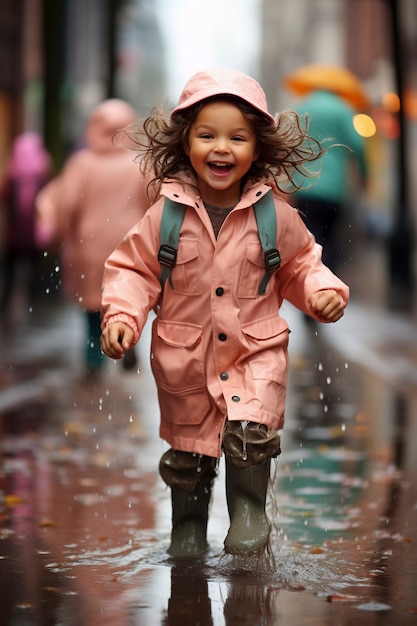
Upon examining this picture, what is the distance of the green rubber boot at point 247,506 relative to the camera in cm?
529

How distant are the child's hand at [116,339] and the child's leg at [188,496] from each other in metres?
0.55

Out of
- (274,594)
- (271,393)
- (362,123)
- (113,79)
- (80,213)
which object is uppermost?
(113,79)

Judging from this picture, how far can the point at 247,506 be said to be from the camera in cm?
537

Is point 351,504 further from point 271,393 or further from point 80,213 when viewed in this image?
point 80,213

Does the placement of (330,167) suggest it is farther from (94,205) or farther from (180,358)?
(180,358)

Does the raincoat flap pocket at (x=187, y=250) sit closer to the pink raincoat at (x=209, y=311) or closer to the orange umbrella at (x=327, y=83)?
the pink raincoat at (x=209, y=311)

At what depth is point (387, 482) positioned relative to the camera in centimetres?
739

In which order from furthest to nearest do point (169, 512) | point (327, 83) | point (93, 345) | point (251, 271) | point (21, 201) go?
point (21, 201) → point (327, 83) → point (93, 345) → point (169, 512) → point (251, 271)

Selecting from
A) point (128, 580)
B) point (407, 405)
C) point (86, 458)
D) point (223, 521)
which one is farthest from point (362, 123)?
point (128, 580)

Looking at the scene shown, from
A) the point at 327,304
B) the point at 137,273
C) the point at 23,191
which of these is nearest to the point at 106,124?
the point at 137,273

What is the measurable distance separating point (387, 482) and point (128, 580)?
2399 mm

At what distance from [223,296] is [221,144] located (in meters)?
0.53

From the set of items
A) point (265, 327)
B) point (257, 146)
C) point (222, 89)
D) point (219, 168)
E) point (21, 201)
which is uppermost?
point (21, 201)

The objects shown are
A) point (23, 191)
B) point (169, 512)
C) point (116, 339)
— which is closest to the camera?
point (116, 339)
